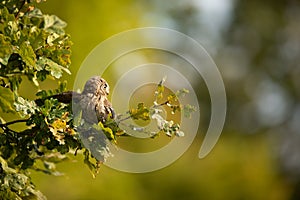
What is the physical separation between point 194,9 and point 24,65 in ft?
25.3

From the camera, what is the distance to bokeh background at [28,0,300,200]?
5.30 meters

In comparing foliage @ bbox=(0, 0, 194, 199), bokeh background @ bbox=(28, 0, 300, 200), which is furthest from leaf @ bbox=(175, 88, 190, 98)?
bokeh background @ bbox=(28, 0, 300, 200)

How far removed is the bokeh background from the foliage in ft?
10.9

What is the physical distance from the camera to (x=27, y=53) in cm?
133

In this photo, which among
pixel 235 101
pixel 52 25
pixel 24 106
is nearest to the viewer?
pixel 24 106

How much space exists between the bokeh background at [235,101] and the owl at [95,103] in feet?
11.3

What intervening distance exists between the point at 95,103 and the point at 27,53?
0.15 m

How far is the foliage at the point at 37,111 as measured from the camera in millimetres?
1280

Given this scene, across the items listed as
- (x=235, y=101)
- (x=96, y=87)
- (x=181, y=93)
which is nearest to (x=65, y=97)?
(x=96, y=87)

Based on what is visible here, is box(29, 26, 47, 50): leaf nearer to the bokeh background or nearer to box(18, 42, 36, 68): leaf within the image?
box(18, 42, 36, 68): leaf

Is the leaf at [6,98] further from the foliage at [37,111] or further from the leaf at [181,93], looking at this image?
the leaf at [181,93]

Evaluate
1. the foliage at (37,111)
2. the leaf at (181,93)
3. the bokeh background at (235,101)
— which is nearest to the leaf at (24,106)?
the foliage at (37,111)

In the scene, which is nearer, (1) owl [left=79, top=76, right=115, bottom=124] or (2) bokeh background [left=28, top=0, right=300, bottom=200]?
(1) owl [left=79, top=76, right=115, bottom=124]

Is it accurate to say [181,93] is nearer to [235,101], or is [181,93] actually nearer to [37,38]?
[37,38]
